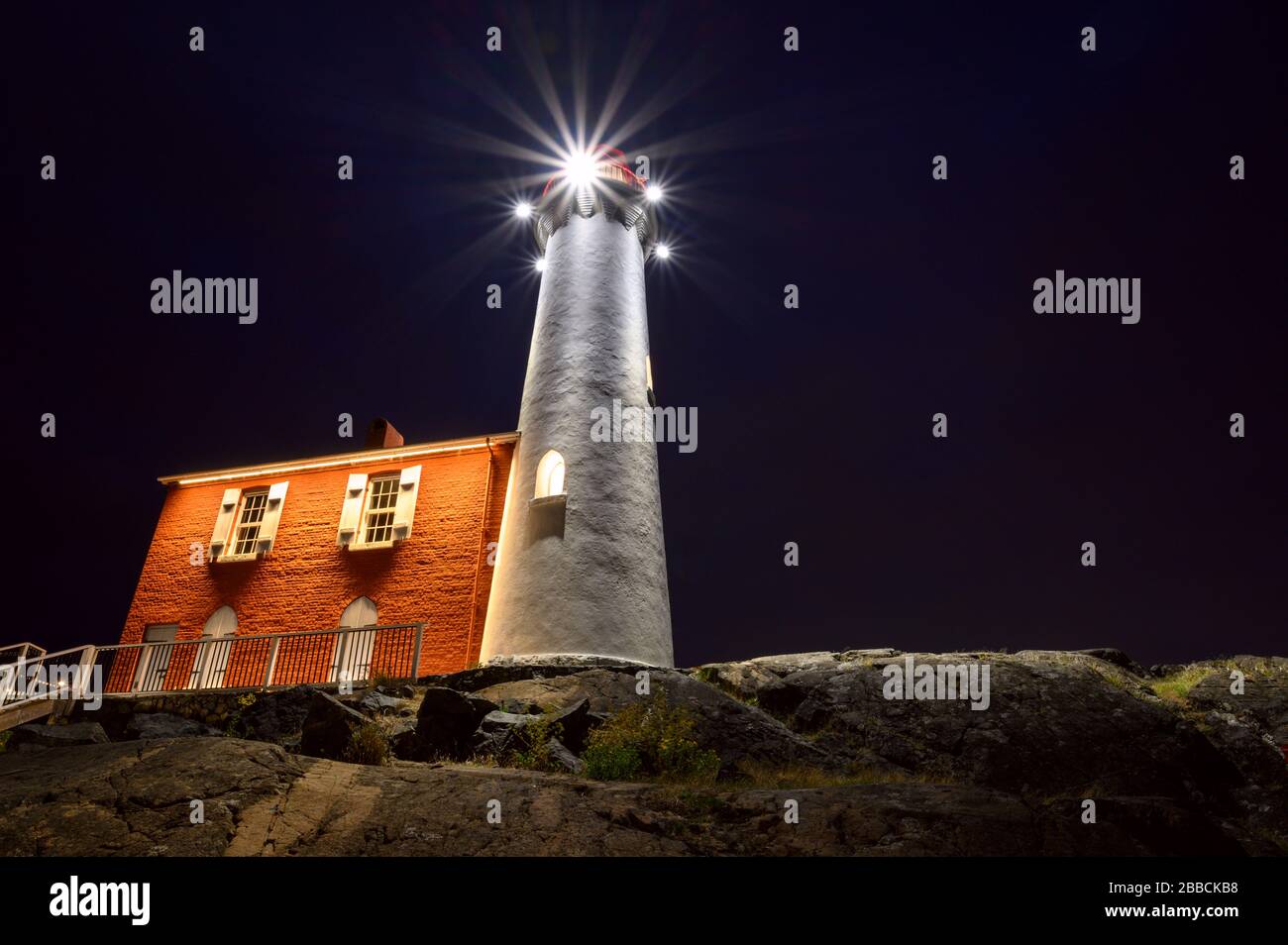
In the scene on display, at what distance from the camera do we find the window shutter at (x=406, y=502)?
62.8 feet

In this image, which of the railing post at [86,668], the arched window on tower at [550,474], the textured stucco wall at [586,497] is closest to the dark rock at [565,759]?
the textured stucco wall at [586,497]

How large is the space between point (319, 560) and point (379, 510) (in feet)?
6.39

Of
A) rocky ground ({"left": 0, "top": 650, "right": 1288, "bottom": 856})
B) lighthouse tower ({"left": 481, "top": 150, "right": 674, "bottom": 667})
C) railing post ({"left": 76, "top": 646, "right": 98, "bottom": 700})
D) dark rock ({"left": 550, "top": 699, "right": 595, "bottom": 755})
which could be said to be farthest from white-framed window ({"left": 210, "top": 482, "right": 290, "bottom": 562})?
dark rock ({"left": 550, "top": 699, "right": 595, "bottom": 755})

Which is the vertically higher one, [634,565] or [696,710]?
[634,565]

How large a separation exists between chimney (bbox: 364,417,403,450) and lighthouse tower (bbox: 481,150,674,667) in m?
5.02

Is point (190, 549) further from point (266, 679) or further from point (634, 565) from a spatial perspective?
point (634, 565)

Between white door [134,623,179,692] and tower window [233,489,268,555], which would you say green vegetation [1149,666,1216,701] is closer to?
white door [134,623,179,692]

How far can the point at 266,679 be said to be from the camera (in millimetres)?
13805

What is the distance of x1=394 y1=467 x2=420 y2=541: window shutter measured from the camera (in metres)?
19.1

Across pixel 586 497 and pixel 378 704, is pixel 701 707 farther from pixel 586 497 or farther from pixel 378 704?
pixel 586 497

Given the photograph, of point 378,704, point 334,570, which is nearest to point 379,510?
point 334,570
